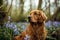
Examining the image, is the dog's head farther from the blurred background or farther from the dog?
the blurred background

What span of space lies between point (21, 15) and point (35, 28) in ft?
1.08

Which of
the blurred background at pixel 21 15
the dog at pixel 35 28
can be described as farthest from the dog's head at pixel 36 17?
the blurred background at pixel 21 15

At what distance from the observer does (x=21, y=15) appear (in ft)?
11.6

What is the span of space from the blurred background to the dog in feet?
0.33

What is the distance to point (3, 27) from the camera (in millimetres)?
3545

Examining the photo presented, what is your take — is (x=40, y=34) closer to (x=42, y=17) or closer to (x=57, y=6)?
(x=42, y=17)

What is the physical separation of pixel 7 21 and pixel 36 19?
0.52 meters

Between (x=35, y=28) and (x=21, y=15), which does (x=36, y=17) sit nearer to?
(x=35, y=28)

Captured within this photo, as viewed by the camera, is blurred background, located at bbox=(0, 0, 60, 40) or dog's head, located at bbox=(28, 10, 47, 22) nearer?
dog's head, located at bbox=(28, 10, 47, 22)

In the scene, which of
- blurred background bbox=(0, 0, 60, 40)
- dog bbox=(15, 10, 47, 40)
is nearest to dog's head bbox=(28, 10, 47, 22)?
dog bbox=(15, 10, 47, 40)

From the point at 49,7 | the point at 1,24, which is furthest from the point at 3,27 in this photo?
the point at 49,7

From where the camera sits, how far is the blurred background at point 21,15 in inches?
138

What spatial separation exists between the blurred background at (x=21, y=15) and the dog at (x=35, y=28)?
0.10 meters

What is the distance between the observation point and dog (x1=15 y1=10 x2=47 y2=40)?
3.32 meters
